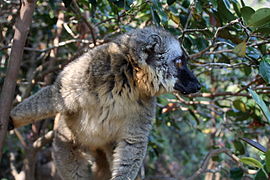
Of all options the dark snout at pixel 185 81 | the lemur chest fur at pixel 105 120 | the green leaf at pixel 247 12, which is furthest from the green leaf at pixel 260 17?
the lemur chest fur at pixel 105 120

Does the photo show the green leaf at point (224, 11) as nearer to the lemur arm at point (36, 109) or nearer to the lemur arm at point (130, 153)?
the lemur arm at point (130, 153)

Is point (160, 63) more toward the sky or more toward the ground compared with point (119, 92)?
more toward the sky

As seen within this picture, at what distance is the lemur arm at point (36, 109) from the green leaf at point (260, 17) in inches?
70.3

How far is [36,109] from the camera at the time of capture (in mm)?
3250

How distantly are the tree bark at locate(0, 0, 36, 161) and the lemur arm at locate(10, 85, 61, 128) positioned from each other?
422 millimetres

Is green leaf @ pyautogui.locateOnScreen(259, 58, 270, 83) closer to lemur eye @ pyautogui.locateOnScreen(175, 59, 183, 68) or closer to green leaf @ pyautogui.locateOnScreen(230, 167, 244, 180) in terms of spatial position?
lemur eye @ pyautogui.locateOnScreen(175, 59, 183, 68)

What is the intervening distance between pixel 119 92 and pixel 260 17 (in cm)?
144

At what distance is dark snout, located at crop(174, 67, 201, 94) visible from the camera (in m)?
3.36

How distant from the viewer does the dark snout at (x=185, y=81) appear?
336 cm

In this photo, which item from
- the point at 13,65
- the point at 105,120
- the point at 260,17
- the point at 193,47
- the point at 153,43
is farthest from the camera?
the point at 193,47

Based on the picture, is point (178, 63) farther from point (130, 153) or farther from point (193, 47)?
point (193, 47)

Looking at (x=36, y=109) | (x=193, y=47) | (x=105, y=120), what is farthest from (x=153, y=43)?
(x=193, y=47)

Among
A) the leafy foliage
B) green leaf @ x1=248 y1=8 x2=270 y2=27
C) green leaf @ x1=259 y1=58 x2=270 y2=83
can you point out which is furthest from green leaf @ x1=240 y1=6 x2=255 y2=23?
green leaf @ x1=259 y1=58 x2=270 y2=83

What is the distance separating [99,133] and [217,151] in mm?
1220
